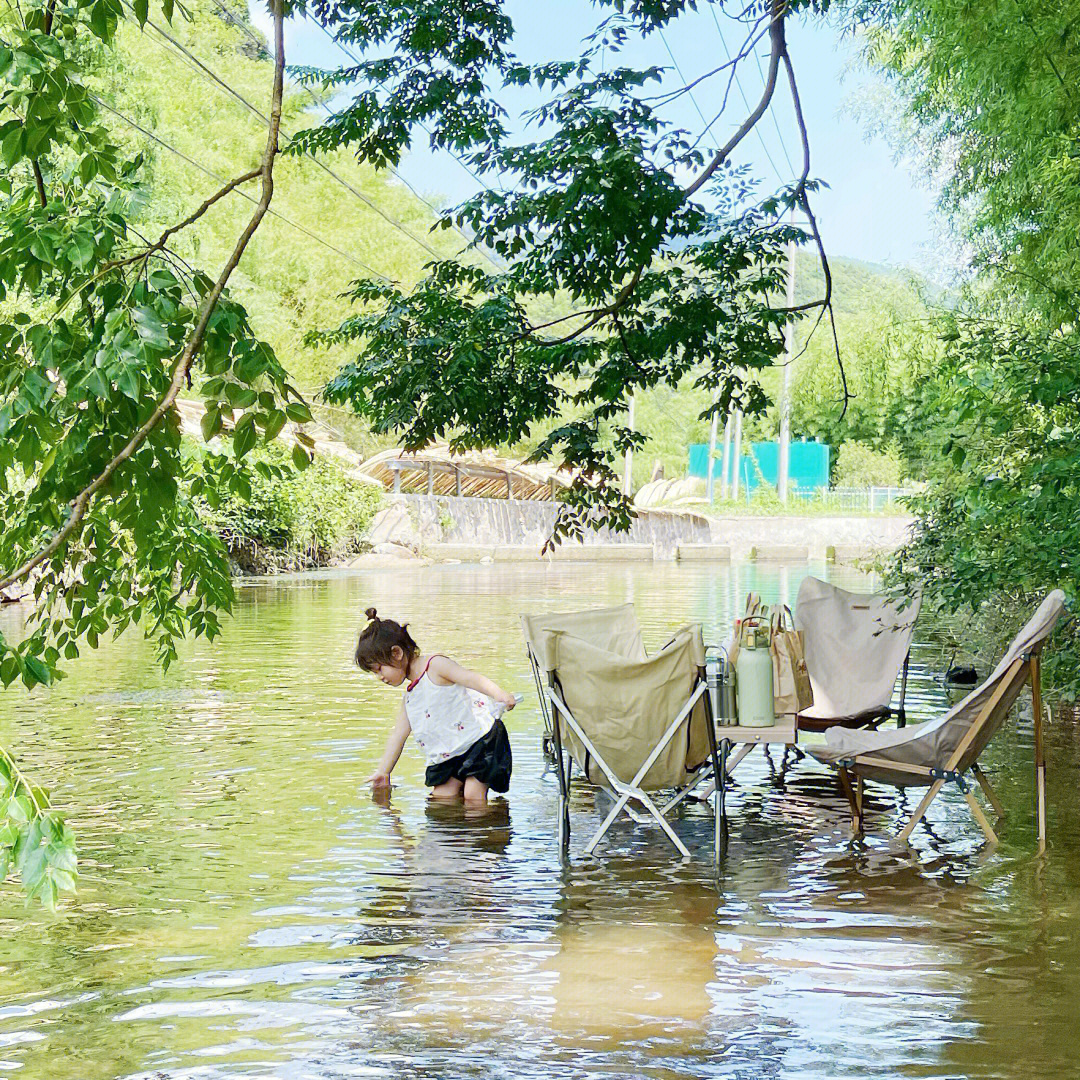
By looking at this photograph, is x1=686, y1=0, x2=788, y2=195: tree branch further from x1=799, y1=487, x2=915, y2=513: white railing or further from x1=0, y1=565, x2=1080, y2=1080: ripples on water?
x1=799, y1=487, x2=915, y2=513: white railing

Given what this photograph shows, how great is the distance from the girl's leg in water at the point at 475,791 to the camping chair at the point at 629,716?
947 millimetres

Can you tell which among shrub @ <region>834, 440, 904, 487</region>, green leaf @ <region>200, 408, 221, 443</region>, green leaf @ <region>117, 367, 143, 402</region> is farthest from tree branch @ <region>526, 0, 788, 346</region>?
shrub @ <region>834, 440, 904, 487</region>

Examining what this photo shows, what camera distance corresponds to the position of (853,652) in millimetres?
8258

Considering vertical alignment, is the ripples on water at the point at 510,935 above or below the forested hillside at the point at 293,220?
below

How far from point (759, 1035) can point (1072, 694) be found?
4819 mm

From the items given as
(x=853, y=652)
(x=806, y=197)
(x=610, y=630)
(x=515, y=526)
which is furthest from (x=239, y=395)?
(x=515, y=526)

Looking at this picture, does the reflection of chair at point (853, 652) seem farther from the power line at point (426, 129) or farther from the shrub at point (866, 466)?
the shrub at point (866, 466)

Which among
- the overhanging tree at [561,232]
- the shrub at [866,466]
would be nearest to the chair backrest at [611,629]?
the overhanging tree at [561,232]

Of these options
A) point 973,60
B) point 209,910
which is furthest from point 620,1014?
point 973,60

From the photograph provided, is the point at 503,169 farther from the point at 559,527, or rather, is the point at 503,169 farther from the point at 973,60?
the point at 973,60

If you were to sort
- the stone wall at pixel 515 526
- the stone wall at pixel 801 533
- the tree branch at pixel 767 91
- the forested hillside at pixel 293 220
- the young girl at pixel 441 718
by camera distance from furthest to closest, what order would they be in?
the stone wall at pixel 801 533
the stone wall at pixel 515 526
the forested hillside at pixel 293 220
the tree branch at pixel 767 91
the young girl at pixel 441 718

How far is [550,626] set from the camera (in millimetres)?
6957

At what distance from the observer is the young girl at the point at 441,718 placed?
6855mm

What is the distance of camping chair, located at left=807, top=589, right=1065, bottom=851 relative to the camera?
5793 millimetres
